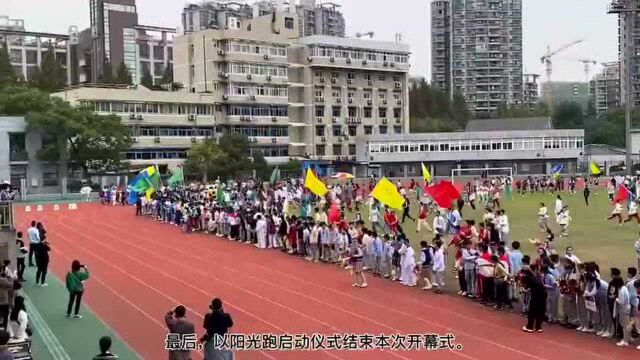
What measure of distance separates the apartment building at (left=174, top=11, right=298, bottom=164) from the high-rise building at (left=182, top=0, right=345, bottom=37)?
67.9ft

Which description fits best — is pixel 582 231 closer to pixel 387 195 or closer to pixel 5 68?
pixel 387 195

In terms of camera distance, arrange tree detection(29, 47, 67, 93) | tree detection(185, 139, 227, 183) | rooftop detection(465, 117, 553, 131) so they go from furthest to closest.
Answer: rooftop detection(465, 117, 553, 131)
tree detection(29, 47, 67, 93)
tree detection(185, 139, 227, 183)

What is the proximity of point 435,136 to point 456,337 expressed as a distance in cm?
5883

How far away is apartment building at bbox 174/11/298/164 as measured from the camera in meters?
67.1

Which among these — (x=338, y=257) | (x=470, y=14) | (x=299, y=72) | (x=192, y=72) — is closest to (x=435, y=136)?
(x=299, y=72)

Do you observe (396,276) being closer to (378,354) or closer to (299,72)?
(378,354)

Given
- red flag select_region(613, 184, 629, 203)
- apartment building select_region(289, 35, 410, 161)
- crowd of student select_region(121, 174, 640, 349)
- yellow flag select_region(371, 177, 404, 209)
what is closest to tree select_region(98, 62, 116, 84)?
apartment building select_region(289, 35, 410, 161)

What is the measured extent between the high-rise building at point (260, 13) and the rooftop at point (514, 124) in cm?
2788

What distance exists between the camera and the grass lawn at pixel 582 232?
1900cm

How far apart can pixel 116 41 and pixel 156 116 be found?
38.2m

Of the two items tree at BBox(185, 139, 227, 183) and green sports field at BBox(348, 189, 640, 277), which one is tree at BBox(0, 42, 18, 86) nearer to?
tree at BBox(185, 139, 227, 183)

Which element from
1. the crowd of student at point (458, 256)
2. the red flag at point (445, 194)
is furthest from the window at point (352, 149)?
the red flag at point (445, 194)

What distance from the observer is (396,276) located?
18031 mm

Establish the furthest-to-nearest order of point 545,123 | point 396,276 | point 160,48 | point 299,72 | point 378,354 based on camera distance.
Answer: point 160,48
point 545,123
point 299,72
point 396,276
point 378,354
